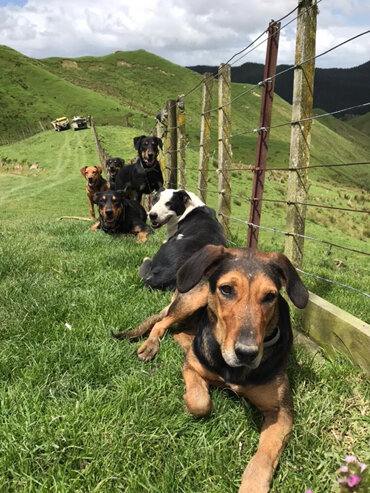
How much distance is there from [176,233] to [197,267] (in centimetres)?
313

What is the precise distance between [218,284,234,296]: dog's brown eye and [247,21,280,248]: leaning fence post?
286cm

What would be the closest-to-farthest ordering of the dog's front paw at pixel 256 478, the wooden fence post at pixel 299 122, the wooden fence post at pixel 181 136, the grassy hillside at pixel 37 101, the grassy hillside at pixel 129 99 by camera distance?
the dog's front paw at pixel 256 478, the wooden fence post at pixel 299 122, the wooden fence post at pixel 181 136, the grassy hillside at pixel 37 101, the grassy hillside at pixel 129 99

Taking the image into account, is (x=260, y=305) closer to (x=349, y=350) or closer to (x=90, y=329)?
(x=349, y=350)

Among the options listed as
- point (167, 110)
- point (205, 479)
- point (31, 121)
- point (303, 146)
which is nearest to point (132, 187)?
point (167, 110)

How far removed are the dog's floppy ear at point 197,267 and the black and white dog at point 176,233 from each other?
173 cm

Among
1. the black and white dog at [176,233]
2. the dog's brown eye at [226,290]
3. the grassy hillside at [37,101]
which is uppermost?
the grassy hillside at [37,101]

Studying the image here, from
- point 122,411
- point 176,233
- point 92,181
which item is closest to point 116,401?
point 122,411

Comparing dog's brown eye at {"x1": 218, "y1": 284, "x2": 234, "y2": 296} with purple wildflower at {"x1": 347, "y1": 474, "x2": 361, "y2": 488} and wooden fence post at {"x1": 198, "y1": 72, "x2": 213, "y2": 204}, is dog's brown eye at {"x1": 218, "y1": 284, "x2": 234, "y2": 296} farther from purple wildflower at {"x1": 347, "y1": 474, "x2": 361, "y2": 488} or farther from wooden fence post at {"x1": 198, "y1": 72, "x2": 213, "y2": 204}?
wooden fence post at {"x1": 198, "y1": 72, "x2": 213, "y2": 204}

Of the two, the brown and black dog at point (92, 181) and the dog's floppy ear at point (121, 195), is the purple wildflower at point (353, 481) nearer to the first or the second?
the dog's floppy ear at point (121, 195)

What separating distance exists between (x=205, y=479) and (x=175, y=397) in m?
0.65

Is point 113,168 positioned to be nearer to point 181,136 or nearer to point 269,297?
point 181,136

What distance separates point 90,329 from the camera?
345 centimetres

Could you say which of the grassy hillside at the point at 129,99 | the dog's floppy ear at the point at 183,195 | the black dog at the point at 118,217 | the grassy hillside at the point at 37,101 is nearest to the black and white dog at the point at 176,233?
the dog's floppy ear at the point at 183,195

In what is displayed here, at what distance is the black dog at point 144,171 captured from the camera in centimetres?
980
